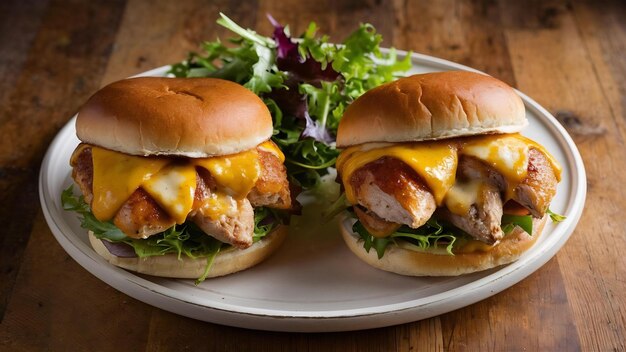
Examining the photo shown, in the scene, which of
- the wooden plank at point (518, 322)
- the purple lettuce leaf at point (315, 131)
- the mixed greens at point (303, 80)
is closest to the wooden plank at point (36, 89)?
the mixed greens at point (303, 80)

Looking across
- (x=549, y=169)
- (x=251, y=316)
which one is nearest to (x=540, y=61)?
(x=549, y=169)

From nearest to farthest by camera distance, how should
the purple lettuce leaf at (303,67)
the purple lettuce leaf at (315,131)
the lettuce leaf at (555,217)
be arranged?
1. the lettuce leaf at (555,217)
2. the purple lettuce leaf at (315,131)
3. the purple lettuce leaf at (303,67)

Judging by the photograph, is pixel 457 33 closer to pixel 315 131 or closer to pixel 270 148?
pixel 315 131

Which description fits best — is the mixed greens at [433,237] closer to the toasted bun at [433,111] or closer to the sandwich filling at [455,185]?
the sandwich filling at [455,185]

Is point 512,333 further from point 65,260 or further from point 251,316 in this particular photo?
point 65,260

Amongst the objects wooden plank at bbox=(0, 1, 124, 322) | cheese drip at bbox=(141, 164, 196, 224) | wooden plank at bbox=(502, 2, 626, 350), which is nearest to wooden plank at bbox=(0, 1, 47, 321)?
wooden plank at bbox=(0, 1, 124, 322)
